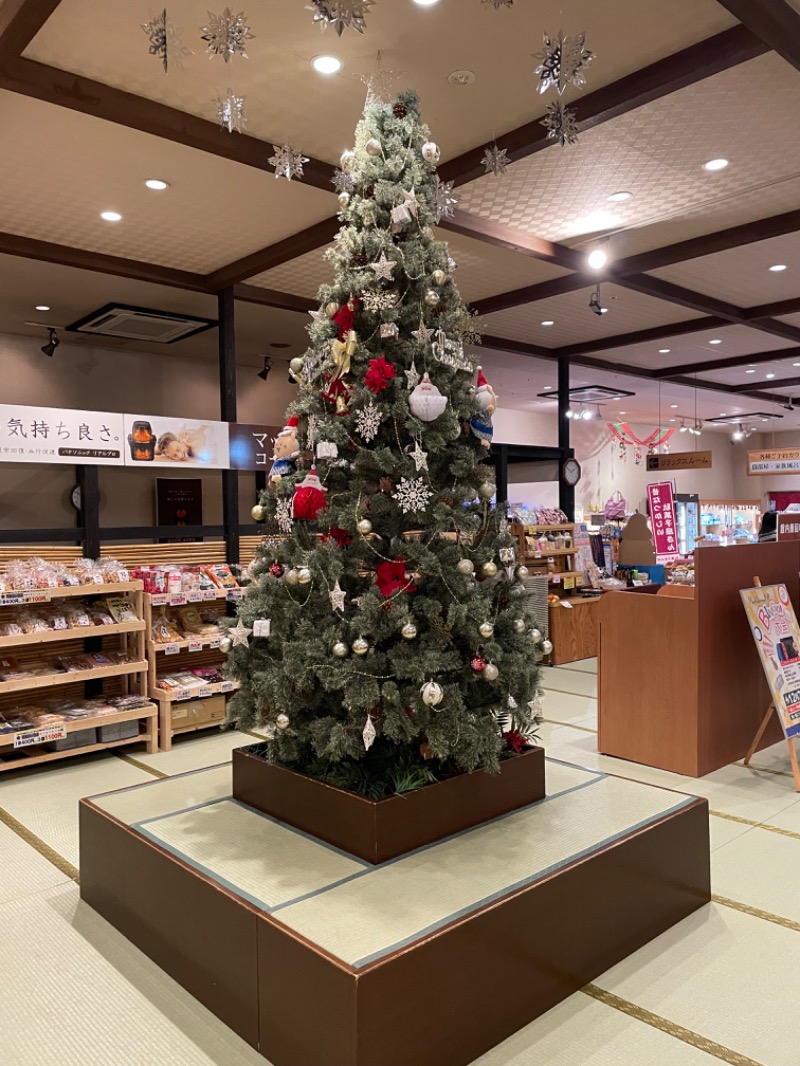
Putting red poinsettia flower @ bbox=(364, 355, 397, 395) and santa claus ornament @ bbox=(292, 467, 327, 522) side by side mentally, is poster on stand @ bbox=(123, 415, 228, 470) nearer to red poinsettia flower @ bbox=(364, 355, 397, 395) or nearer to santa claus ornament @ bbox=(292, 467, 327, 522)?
santa claus ornament @ bbox=(292, 467, 327, 522)

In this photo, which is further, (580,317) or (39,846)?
(580,317)

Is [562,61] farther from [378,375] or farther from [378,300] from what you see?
[378,375]

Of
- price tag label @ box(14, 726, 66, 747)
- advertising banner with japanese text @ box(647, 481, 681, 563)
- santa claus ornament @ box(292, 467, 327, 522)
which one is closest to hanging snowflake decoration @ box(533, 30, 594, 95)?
santa claus ornament @ box(292, 467, 327, 522)

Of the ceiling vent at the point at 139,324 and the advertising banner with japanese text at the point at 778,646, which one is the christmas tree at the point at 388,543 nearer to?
the advertising banner with japanese text at the point at 778,646

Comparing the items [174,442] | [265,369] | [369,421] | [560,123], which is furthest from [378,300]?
[265,369]

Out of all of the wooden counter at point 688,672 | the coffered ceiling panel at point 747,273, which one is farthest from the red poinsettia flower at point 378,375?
the coffered ceiling panel at point 747,273

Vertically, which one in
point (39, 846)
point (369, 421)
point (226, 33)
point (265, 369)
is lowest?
point (39, 846)

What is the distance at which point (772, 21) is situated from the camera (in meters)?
2.85

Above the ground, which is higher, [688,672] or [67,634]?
[67,634]

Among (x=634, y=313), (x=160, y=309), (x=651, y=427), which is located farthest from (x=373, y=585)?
(x=651, y=427)

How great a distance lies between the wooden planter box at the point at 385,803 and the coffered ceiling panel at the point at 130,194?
289cm

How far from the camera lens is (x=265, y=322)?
7.12m

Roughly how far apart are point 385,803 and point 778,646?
8.79ft

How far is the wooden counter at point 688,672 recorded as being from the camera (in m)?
4.16
